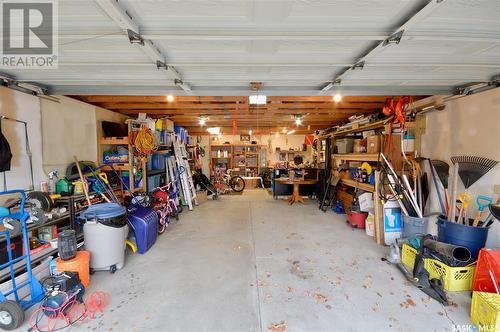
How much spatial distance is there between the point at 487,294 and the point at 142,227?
3523 mm

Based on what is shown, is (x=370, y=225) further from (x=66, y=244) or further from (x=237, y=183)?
(x=237, y=183)

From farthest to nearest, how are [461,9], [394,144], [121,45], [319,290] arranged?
[394,144] → [319,290] → [121,45] → [461,9]

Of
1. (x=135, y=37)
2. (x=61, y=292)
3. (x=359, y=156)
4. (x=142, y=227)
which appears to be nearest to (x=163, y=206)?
(x=142, y=227)

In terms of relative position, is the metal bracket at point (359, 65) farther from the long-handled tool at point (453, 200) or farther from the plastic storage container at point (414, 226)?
the plastic storage container at point (414, 226)

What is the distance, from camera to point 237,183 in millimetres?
7910

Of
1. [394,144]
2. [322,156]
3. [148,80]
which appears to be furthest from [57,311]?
[322,156]

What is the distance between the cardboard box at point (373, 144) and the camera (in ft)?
11.9

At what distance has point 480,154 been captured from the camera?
2441mm

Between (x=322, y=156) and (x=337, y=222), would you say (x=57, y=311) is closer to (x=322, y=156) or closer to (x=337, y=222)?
(x=337, y=222)

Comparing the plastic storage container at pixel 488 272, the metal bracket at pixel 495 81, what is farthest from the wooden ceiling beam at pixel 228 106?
the plastic storage container at pixel 488 272

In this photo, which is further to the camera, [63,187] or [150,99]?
[150,99]

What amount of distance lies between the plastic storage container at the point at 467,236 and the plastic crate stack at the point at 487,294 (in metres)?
0.36

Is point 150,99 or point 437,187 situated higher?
point 150,99

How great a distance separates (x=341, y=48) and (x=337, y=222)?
11.2ft
